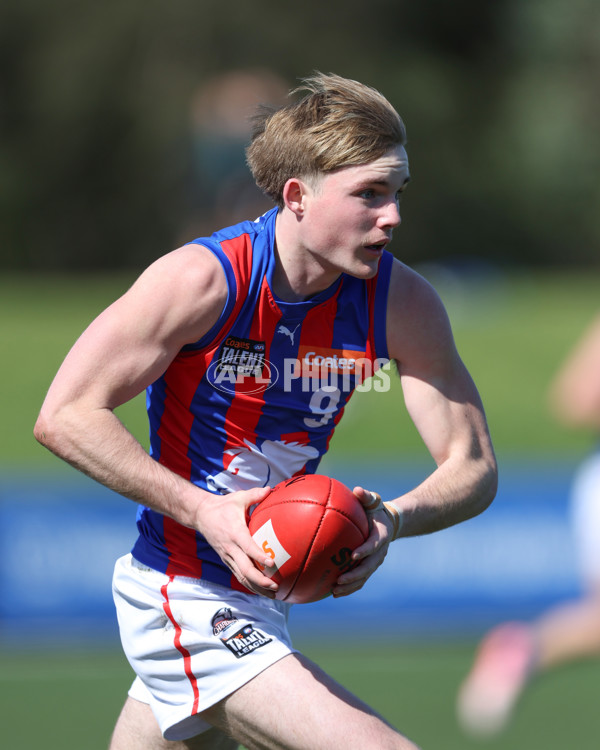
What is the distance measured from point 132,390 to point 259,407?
1.52ft

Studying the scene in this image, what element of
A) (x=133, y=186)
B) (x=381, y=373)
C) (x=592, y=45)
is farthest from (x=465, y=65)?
(x=381, y=373)

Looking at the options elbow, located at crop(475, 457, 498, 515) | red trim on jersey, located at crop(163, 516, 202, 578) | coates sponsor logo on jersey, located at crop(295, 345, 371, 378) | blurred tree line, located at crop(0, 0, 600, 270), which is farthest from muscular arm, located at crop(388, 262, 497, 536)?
blurred tree line, located at crop(0, 0, 600, 270)

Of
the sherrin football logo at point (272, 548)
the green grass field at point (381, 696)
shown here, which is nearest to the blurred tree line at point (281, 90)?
the green grass field at point (381, 696)

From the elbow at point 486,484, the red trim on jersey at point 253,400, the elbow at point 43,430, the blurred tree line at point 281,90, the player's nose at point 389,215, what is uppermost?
the blurred tree line at point 281,90

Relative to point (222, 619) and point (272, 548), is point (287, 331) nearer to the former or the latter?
point (272, 548)

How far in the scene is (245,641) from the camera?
354 centimetres

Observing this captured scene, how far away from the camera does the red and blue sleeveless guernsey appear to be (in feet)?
11.9

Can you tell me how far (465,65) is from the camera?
1452 inches

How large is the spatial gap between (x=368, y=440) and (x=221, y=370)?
A: 1580 centimetres

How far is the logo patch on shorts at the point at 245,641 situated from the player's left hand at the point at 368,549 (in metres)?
0.30

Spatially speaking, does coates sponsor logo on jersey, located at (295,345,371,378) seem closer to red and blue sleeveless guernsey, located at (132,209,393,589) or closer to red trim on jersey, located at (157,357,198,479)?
red and blue sleeveless guernsey, located at (132,209,393,589)

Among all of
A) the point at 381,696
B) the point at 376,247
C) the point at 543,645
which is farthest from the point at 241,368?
the point at 381,696

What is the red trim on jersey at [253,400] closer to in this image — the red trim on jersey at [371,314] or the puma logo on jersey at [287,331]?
the puma logo on jersey at [287,331]

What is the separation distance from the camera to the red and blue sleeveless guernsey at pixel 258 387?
363 cm
